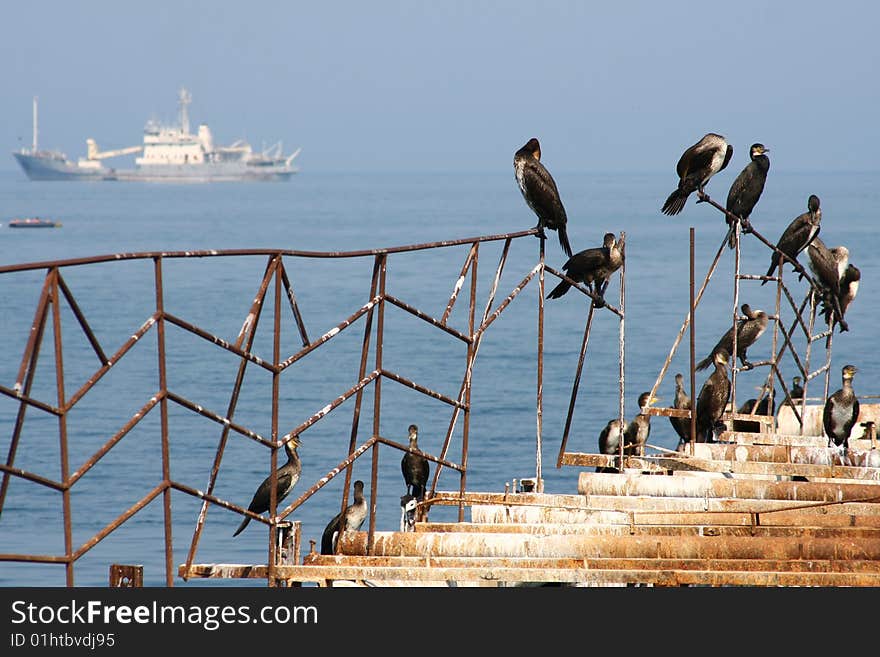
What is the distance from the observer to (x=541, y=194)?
11797mm

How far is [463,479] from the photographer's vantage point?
28.9 feet

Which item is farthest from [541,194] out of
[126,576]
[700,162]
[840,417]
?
[126,576]

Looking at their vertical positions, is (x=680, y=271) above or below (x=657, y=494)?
above

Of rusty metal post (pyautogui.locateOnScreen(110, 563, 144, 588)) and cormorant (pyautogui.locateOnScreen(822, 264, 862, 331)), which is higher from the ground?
cormorant (pyautogui.locateOnScreen(822, 264, 862, 331))

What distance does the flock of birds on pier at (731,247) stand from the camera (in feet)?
37.2

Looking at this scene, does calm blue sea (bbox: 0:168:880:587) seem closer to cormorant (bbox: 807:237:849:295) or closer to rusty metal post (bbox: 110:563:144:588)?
cormorant (bbox: 807:237:849:295)

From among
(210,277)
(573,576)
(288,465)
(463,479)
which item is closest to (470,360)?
(463,479)

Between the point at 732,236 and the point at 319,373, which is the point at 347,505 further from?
the point at 319,373

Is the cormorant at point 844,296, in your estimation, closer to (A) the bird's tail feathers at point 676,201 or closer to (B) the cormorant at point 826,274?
(B) the cormorant at point 826,274

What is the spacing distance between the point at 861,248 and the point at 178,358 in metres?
42.3

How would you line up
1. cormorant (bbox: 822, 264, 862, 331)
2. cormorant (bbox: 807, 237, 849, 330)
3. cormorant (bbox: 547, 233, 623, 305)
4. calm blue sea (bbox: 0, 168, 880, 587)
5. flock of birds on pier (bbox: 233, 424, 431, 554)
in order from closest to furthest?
flock of birds on pier (bbox: 233, 424, 431, 554) < cormorant (bbox: 547, 233, 623, 305) < cormorant (bbox: 807, 237, 849, 330) < cormorant (bbox: 822, 264, 862, 331) < calm blue sea (bbox: 0, 168, 880, 587)

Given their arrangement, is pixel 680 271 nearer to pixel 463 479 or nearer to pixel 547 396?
pixel 547 396

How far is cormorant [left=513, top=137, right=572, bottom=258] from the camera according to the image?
1175 cm

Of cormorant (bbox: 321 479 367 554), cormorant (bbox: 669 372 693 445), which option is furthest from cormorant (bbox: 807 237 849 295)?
cormorant (bbox: 321 479 367 554)
